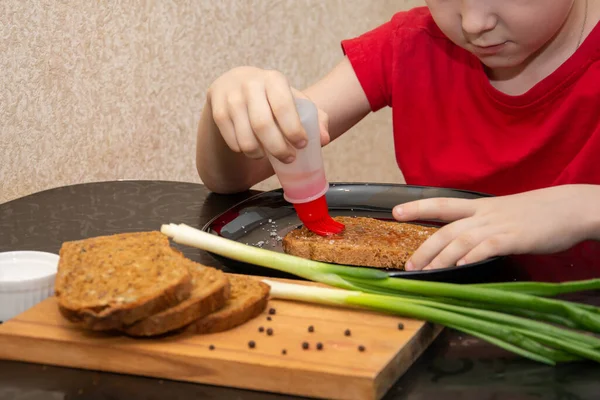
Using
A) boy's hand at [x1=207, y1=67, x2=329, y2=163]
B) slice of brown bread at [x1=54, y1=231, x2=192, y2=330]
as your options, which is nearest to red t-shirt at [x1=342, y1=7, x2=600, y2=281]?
boy's hand at [x1=207, y1=67, x2=329, y2=163]

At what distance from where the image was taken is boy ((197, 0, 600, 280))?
3.77 feet

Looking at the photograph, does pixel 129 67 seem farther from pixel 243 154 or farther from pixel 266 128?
pixel 266 128

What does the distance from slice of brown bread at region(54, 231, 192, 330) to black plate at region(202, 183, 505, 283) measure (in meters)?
0.14

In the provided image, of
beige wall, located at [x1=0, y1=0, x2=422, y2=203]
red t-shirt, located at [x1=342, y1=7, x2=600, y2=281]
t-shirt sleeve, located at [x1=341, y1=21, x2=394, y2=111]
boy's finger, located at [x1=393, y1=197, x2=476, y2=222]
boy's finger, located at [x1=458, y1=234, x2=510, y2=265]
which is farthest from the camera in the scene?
beige wall, located at [x1=0, y1=0, x2=422, y2=203]

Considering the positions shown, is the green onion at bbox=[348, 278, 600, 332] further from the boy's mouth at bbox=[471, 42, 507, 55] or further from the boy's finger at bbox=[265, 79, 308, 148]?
the boy's mouth at bbox=[471, 42, 507, 55]

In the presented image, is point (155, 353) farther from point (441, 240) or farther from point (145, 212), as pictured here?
point (145, 212)

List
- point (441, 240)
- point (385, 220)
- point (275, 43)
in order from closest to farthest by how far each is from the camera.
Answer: point (441, 240) < point (385, 220) < point (275, 43)

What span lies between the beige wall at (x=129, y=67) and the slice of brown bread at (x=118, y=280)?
1499mm

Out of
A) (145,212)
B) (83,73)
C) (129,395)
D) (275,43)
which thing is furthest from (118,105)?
(129,395)

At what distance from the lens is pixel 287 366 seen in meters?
0.79

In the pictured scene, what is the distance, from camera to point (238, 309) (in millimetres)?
888

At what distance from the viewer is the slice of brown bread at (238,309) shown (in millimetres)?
876

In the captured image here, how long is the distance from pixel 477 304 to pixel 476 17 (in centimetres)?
54

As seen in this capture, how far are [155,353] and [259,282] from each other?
0.19 m
